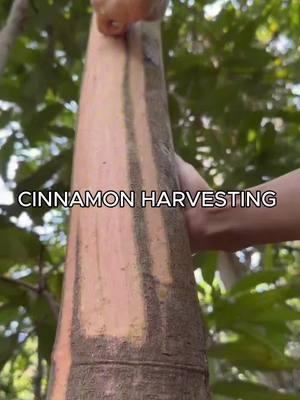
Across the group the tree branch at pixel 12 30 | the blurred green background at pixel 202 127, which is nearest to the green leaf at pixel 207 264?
the blurred green background at pixel 202 127

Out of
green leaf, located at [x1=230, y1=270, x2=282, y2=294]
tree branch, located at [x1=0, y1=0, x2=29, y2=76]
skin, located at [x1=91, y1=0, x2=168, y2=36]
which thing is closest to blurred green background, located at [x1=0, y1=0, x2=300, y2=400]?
green leaf, located at [x1=230, y1=270, x2=282, y2=294]

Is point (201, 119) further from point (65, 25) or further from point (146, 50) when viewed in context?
point (146, 50)

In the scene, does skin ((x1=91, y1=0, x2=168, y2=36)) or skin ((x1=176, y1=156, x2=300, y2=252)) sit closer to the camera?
skin ((x1=176, y1=156, x2=300, y2=252))

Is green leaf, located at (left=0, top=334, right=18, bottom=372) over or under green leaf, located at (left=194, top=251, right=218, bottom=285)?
under

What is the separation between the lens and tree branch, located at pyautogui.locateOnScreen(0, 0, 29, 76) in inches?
29.6

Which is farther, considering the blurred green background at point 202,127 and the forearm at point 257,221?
the blurred green background at point 202,127

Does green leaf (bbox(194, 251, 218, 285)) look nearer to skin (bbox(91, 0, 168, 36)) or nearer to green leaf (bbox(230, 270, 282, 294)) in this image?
green leaf (bbox(230, 270, 282, 294))

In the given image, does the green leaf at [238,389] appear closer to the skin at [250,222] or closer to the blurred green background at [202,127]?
the blurred green background at [202,127]

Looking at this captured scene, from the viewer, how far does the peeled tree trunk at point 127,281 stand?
32 centimetres

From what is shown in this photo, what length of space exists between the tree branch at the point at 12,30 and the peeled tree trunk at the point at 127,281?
29cm

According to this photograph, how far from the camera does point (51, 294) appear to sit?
821 mm

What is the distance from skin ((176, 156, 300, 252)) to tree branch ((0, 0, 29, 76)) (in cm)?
40

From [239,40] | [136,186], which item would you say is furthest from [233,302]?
[239,40]

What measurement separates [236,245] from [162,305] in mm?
124
